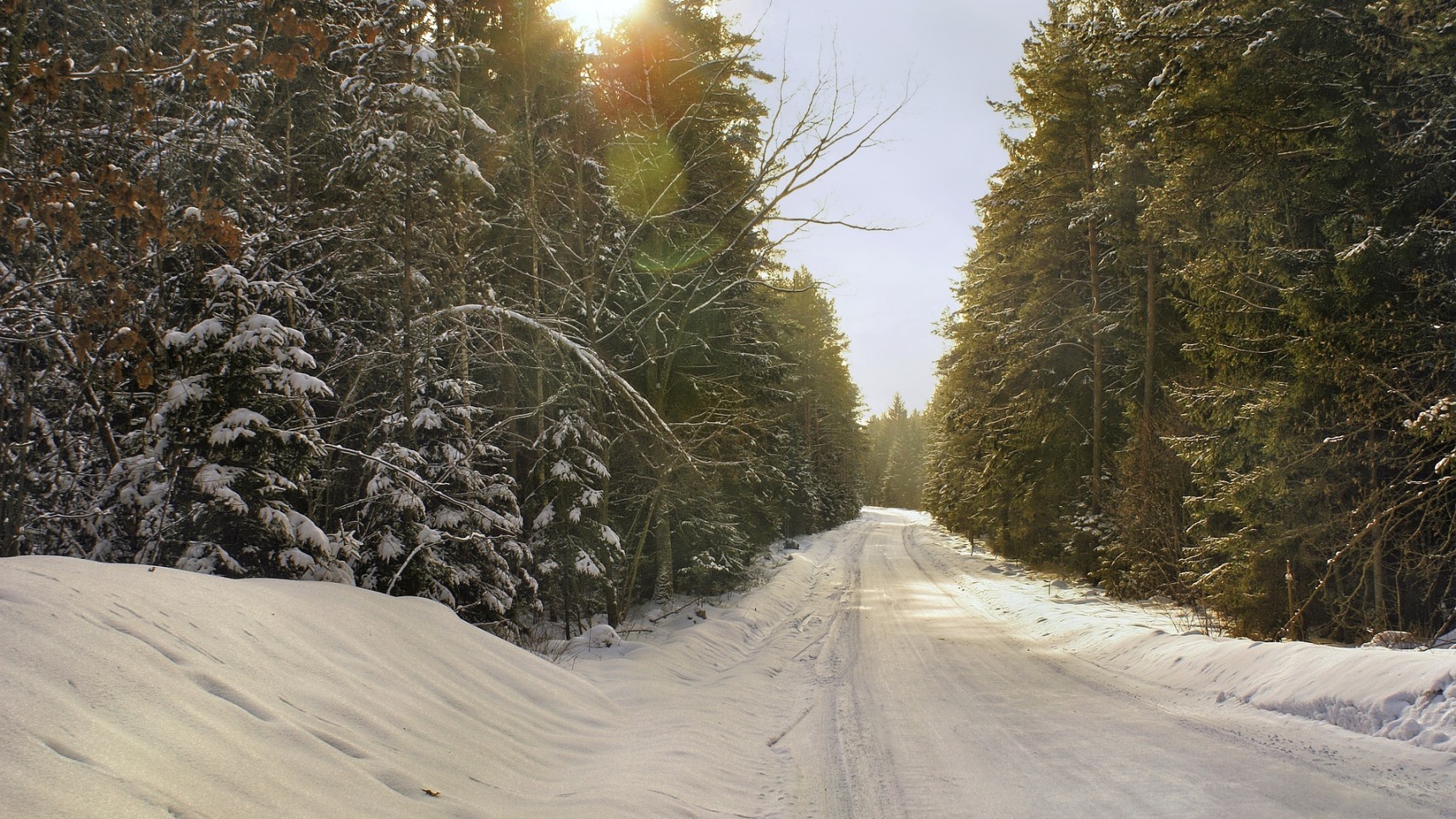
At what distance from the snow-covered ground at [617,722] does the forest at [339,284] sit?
4.60 ft

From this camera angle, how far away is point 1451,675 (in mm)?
5414

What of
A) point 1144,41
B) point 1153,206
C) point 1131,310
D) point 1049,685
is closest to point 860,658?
point 1049,685

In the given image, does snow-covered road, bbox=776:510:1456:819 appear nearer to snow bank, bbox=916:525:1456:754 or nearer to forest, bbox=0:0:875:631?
snow bank, bbox=916:525:1456:754

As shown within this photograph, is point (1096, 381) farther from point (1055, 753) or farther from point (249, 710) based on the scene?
point (249, 710)

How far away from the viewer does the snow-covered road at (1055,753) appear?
171 inches

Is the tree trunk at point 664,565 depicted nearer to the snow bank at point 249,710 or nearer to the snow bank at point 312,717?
the snow bank at point 312,717

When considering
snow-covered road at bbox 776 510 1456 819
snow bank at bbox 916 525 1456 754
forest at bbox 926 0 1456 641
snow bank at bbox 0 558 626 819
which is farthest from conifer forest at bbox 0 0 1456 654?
snow-covered road at bbox 776 510 1456 819

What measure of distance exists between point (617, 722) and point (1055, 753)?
140 inches

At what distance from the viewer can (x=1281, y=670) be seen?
676 cm

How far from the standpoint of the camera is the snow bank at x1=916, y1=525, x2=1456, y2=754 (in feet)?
17.5

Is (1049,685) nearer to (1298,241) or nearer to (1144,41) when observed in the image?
(1298,241)

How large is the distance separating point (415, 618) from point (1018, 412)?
19498mm

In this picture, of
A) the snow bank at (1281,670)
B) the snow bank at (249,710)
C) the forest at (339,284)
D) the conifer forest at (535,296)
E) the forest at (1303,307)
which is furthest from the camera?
the forest at (1303,307)

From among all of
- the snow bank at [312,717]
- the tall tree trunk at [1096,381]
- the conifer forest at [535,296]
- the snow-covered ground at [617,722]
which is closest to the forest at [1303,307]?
the conifer forest at [535,296]
